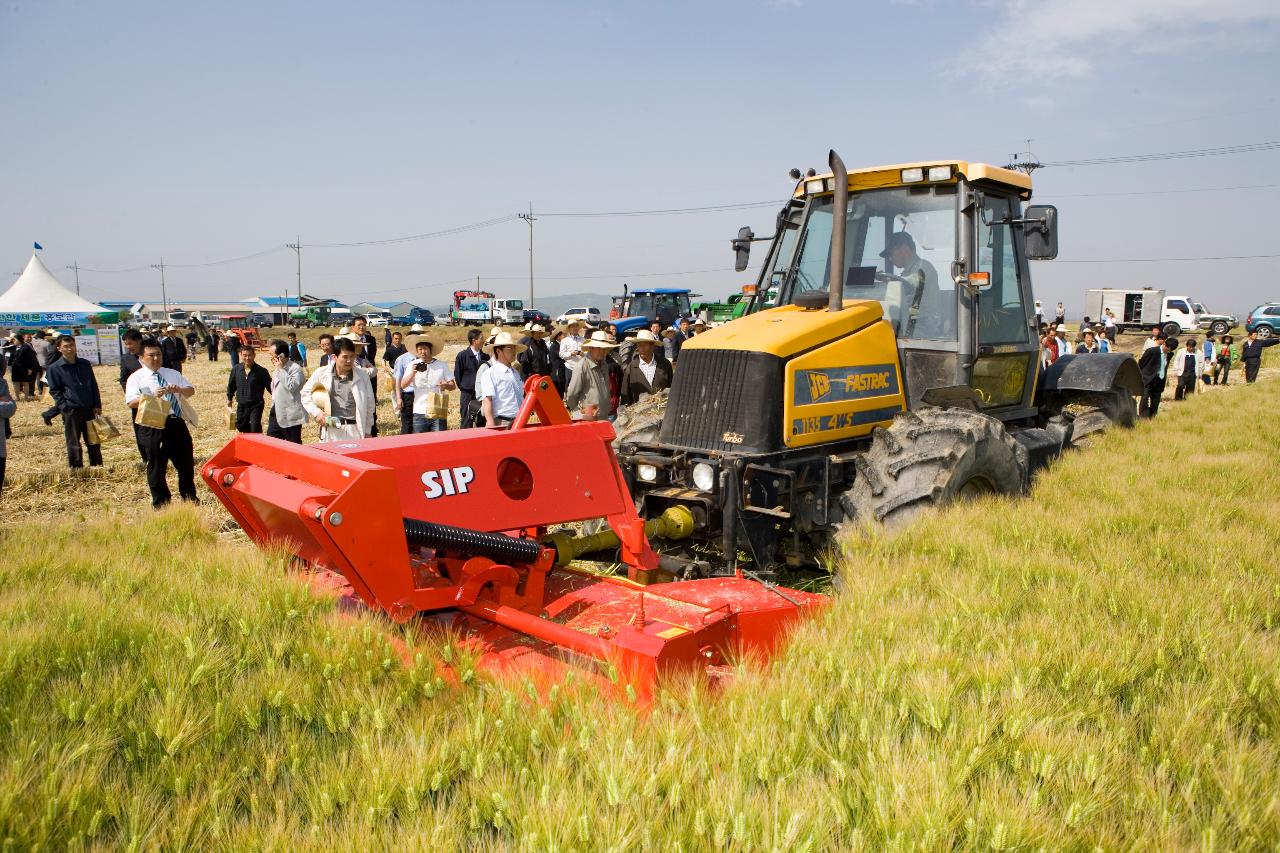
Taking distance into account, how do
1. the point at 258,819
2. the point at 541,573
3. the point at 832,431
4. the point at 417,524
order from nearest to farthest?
the point at 258,819 → the point at 417,524 → the point at 541,573 → the point at 832,431

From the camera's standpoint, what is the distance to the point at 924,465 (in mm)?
5180

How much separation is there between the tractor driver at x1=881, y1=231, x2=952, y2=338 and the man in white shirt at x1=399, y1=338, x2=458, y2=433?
5204mm

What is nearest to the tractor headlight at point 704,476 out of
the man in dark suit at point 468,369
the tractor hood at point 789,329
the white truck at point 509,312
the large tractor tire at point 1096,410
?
the tractor hood at point 789,329

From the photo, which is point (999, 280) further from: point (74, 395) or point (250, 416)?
point (74, 395)

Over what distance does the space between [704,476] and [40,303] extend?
46.1 m

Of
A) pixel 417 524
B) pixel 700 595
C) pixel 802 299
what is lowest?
pixel 700 595

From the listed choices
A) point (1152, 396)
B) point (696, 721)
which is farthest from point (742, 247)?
point (1152, 396)

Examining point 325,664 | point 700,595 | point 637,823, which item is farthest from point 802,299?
point 637,823

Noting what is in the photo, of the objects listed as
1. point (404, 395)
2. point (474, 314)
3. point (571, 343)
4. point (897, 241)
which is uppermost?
point (474, 314)

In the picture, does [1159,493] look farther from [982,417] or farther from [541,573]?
[541,573]

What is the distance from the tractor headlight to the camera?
530cm

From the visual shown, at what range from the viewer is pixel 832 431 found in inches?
224

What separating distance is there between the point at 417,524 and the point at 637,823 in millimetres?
1896

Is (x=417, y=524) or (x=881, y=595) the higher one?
(x=417, y=524)
